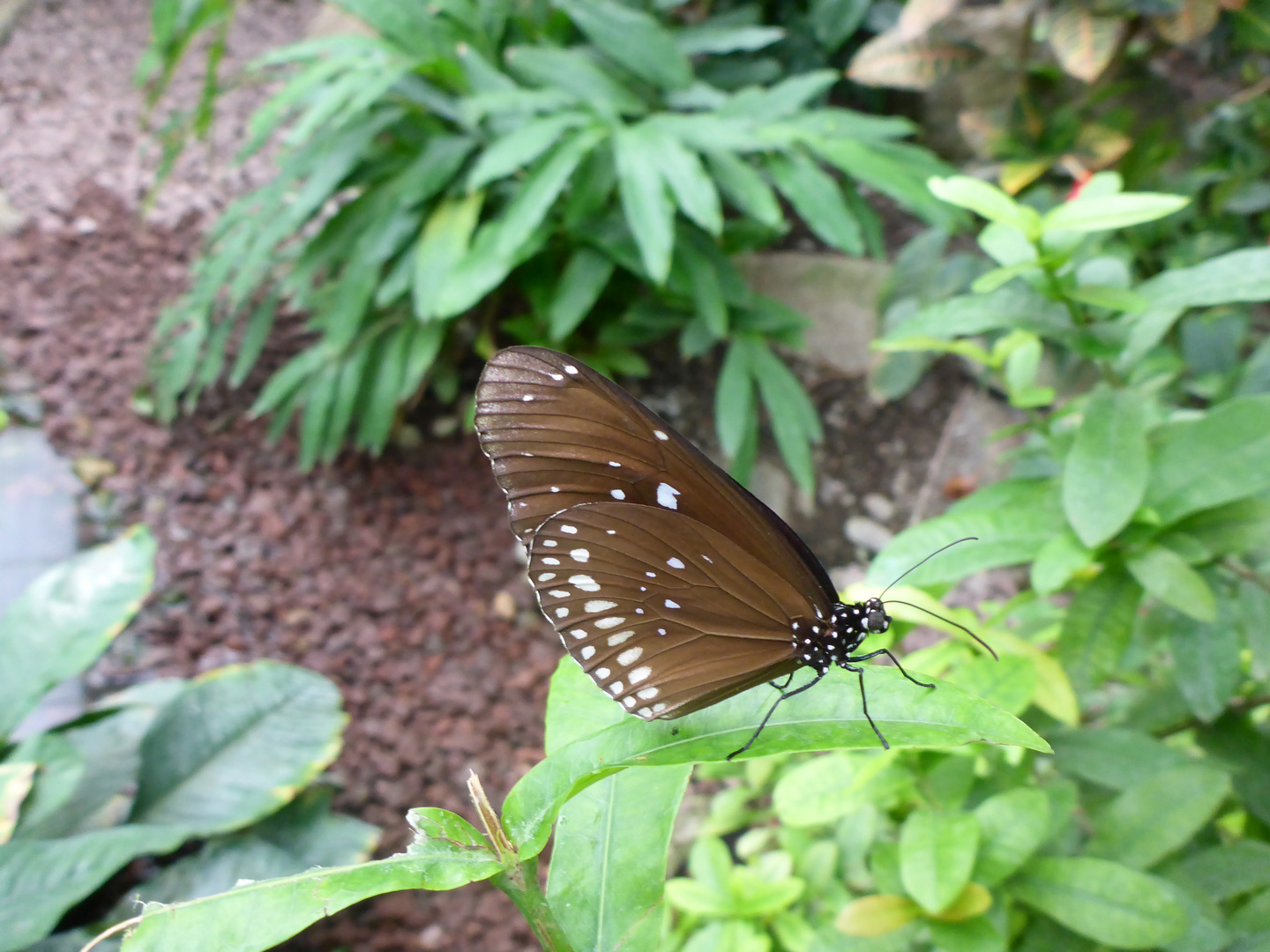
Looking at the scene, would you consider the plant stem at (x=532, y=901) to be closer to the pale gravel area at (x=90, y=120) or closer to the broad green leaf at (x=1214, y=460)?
the broad green leaf at (x=1214, y=460)

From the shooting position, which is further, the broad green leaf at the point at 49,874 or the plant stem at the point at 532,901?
the broad green leaf at the point at 49,874

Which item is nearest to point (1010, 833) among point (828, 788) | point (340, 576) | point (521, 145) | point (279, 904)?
point (828, 788)

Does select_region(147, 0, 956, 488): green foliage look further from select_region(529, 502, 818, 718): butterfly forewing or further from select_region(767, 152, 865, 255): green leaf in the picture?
select_region(529, 502, 818, 718): butterfly forewing

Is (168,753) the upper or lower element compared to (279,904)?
lower

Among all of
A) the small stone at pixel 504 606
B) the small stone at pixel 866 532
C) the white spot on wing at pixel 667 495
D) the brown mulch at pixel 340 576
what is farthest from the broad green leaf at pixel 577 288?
the white spot on wing at pixel 667 495

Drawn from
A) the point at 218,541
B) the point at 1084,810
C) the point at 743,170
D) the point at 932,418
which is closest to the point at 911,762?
the point at 1084,810

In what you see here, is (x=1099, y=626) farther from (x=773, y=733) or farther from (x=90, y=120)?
(x=90, y=120)
